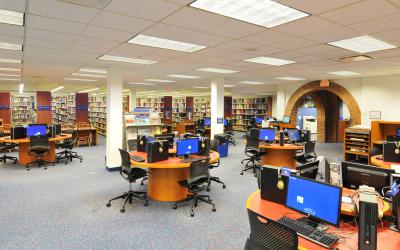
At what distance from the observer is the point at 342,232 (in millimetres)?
2273

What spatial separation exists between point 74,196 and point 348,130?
7852mm

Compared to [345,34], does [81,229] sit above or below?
below

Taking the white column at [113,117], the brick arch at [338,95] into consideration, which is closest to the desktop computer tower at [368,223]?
the white column at [113,117]

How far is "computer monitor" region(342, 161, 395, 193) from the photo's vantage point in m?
2.80

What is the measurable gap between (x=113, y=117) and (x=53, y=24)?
12.9ft

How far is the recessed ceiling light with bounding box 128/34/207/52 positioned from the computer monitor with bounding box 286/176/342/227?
296cm

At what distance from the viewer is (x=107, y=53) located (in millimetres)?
5359

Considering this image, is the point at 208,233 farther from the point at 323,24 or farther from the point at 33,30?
the point at 33,30

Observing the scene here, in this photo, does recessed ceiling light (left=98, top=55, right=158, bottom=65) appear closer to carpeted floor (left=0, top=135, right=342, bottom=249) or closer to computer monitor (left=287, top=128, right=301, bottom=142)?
carpeted floor (left=0, top=135, right=342, bottom=249)

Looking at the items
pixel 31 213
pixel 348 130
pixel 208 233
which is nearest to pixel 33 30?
pixel 31 213

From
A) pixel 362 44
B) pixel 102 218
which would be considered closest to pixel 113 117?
pixel 102 218

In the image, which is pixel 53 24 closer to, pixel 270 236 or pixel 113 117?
pixel 270 236

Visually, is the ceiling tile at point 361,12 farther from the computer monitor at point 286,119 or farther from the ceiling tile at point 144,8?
the computer monitor at point 286,119

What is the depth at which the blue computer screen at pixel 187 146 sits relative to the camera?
5.00 m
